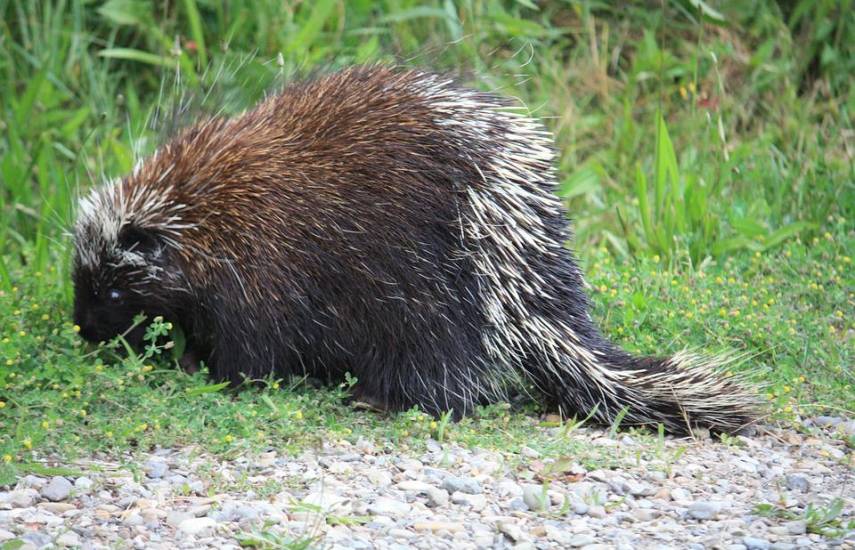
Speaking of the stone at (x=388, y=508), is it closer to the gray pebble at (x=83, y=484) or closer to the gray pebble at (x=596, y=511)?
the gray pebble at (x=596, y=511)

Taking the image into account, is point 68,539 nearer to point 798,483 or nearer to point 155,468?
point 155,468

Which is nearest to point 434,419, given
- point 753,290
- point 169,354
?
point 169,354

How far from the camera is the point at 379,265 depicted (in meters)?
3.66

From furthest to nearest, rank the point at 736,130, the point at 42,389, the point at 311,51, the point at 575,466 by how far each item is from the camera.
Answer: the point at 736,130
the point at 311,51
the point at 42,389
the point at 575,466

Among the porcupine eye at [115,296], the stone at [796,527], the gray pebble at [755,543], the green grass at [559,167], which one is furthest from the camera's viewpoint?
the porcupine eye at [115,296]

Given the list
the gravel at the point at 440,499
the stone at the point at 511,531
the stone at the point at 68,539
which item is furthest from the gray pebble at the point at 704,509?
the stone at the point at 68,539

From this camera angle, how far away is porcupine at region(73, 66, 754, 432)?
3676 millimetres

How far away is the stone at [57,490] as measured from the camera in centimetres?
295

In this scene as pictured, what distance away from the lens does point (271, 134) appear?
3.85 metres

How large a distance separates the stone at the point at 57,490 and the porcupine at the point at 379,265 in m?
0.83

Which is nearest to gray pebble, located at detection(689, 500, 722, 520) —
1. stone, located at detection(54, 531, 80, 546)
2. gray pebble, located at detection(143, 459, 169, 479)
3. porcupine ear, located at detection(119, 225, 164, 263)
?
gray pebble, located at detection(143, 459, 169, 479)

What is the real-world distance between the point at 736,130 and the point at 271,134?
3798 millimetres

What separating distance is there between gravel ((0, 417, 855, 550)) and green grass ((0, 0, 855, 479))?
13 cm

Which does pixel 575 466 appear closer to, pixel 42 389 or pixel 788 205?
pixel 42 389
